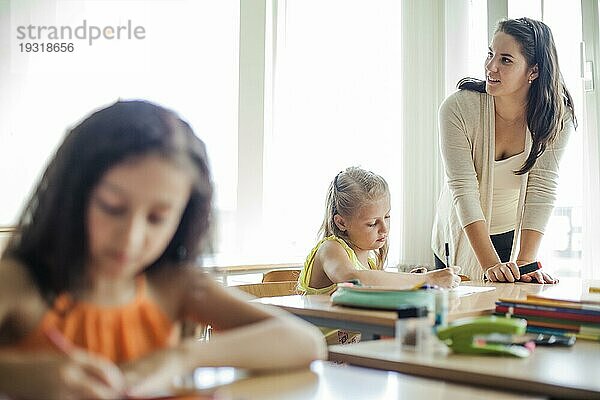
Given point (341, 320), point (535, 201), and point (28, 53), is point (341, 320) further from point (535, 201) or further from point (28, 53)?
point (28, 53)

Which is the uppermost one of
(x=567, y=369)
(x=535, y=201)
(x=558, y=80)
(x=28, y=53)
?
(x=28, y=53)

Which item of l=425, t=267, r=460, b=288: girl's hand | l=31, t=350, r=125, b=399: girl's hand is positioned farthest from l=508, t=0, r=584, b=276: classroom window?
l=31, t=350, r=125, b=399: girl's hand

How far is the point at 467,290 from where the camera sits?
2021 millimetres

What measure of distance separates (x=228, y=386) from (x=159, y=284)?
6.2 inches

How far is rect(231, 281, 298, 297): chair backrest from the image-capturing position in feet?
7.18

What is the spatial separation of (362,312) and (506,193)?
4.64 ft

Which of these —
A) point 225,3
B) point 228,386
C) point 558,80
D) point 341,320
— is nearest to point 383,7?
point 225,3

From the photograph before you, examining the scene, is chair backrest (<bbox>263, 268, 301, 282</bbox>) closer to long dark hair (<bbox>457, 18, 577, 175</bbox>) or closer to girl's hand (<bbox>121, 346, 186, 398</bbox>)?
long dark hair (<bbox>457, 18, 577, 175</bbox>)

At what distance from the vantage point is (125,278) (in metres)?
0.70

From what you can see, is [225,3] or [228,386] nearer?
[228,386]

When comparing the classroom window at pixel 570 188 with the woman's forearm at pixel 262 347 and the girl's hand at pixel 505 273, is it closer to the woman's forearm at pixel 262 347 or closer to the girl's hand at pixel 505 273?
the girl's hand at pixel 505 273

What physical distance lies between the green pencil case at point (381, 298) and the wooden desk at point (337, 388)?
1.64 ft

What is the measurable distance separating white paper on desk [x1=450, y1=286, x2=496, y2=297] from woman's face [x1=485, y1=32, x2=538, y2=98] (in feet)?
2.61

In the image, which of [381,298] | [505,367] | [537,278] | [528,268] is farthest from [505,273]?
[505,367]
